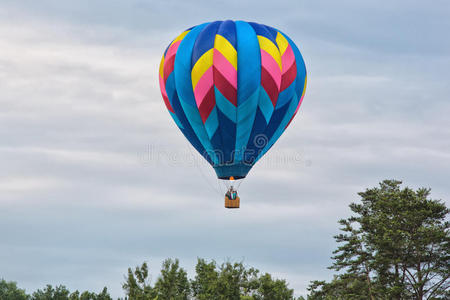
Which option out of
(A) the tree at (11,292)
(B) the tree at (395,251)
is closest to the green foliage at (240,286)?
(B) the tree at (395,251)

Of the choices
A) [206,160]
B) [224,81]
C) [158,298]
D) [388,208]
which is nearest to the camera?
[224,81]

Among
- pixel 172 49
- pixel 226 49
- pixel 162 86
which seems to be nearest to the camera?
pixel 226 49

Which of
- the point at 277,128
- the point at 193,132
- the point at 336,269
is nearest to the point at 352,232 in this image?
the point at 336,269

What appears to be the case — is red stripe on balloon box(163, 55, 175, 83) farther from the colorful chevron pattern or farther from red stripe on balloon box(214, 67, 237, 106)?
red stripe on balloon box(214, 67, 237, 106)

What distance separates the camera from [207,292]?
5562 centimetres

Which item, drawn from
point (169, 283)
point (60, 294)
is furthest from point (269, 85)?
point (60, 294)

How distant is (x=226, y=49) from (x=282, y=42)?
175 inches

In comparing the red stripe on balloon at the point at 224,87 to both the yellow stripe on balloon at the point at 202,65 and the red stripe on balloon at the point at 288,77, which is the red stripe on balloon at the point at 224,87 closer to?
the yellow stripe on balloon at the point at 202,65

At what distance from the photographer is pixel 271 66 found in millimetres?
48500

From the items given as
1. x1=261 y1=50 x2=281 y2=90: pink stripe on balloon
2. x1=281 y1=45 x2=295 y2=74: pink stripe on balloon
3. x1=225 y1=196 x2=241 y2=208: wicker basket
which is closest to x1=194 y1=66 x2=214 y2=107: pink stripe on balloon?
x1=261 y1=50 x2=281 y2=90: pink stripe on balloon

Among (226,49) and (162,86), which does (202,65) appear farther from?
(162,86)

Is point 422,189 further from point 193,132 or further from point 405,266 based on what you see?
point 193,132

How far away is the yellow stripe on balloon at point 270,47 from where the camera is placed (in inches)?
1919

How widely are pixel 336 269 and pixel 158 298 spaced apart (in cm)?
1341
